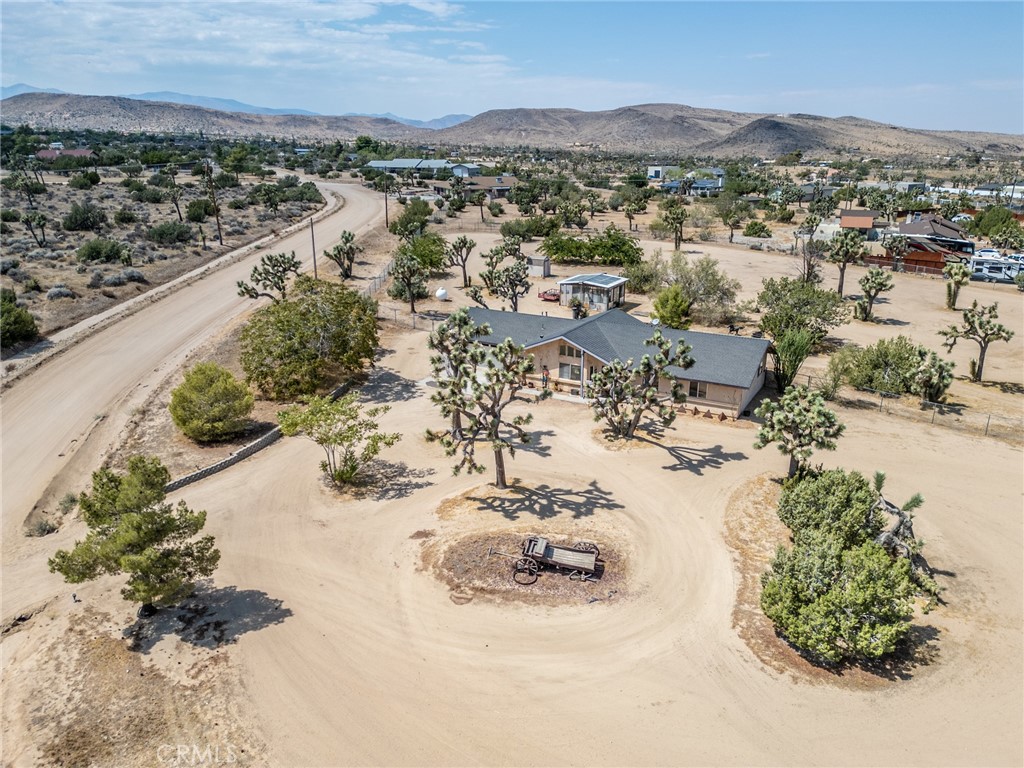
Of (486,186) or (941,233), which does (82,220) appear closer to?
(486,186)

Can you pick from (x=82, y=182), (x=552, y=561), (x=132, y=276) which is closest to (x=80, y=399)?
(x=132, y=276)

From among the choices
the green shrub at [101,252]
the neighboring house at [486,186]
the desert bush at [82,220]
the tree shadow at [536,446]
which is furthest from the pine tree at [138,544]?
the neighboring house at [486,186]

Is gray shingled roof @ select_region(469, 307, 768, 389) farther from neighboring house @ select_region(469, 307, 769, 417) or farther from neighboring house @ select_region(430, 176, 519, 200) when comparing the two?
neighboring house @ select_region(430, 176, 519, 200)

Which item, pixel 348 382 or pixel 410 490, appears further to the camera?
pixel 348 382

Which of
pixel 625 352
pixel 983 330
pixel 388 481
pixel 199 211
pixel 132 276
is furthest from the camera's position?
pixel 199 211

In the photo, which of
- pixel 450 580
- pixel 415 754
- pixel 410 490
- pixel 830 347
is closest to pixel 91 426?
pixel 410 490

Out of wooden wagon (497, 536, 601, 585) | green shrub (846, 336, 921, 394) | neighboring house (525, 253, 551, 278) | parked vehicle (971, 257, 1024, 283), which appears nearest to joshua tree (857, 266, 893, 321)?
green shrub (846, 336, 921, 394)

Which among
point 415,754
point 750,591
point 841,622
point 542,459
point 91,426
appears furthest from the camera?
point 91,426

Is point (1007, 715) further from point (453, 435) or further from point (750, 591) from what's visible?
point (453, 435)
